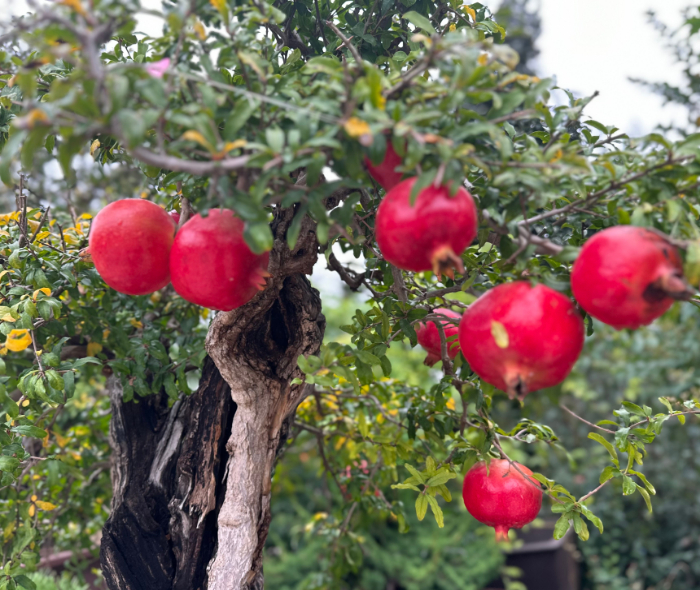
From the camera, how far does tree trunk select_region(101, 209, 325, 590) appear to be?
129 centimetres

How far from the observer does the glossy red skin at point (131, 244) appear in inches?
38.6

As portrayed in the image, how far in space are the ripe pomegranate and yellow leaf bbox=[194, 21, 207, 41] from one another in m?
0.63

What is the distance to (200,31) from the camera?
0.81m

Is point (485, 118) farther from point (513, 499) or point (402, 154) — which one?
point (513, 499)

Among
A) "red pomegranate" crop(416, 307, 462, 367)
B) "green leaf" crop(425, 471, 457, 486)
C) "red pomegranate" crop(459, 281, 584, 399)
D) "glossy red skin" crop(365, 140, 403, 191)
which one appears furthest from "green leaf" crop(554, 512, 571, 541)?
"glossy red skin" crop(365, 140, 403, 191)

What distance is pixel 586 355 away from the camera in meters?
4.59

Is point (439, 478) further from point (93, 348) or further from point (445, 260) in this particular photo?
point (93, 348)

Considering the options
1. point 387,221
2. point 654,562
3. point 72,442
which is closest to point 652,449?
point 654,562

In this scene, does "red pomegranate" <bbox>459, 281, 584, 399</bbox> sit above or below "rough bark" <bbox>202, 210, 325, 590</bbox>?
above

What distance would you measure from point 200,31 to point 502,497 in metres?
1.06

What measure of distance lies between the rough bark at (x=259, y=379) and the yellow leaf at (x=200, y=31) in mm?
486

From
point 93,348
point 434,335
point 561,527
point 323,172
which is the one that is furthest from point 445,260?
point 93,348

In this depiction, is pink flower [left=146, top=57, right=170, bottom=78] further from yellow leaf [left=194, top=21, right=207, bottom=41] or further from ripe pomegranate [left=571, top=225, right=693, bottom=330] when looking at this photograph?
ripe pomegranate [left=571, top=225, right=693, bottom=330]

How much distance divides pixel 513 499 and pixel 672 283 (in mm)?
663
